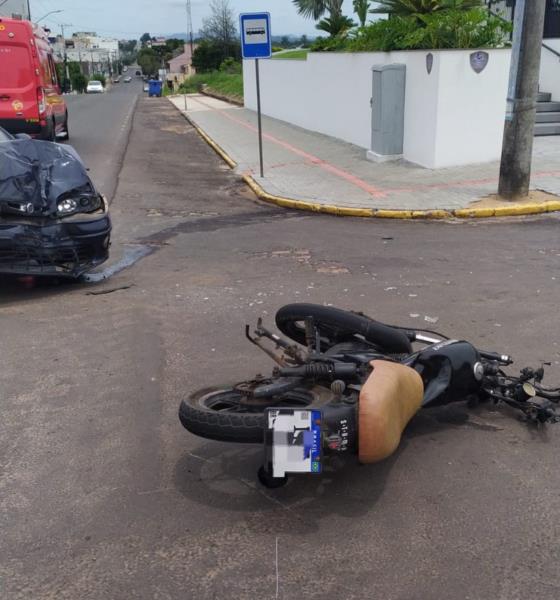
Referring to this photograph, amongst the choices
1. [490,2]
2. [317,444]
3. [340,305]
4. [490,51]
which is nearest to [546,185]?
[490,51]

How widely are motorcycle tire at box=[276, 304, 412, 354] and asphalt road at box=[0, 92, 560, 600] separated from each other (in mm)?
539

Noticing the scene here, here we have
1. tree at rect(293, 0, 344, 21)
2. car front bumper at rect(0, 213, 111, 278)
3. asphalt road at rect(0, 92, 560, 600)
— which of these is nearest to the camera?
asphalt road at rect(0, 92, 560, 600)

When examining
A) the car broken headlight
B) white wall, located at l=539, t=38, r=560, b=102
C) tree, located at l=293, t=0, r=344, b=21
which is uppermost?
tree, located at l=293, t=0, r=344, b=21

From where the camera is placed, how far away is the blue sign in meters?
12.5

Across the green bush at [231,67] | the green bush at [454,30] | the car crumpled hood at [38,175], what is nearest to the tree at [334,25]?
the green bush at [454,30]

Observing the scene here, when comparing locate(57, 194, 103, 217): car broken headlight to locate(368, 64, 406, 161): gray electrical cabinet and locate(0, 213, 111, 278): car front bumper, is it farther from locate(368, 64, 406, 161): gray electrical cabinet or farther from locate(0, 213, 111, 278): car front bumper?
locate(368, 64, 406, 161): gray electrical cabinet

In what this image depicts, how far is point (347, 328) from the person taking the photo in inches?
155

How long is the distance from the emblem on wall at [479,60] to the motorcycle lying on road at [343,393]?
30.5ft

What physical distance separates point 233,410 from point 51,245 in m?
3.67

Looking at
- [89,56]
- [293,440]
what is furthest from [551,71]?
[89,56]

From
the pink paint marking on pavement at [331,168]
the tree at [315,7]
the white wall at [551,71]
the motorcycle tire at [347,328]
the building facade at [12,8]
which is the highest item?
the building facade at [12,8]

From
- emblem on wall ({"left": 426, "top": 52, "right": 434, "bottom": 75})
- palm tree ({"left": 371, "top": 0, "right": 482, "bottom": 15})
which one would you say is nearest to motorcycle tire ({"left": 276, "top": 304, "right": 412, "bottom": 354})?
emblem on wall ({"left": 426, "top": 52, "right": 434, "bottom": 75})

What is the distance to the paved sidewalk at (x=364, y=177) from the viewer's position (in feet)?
35.4

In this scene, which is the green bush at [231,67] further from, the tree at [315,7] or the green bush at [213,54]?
the tree at [315,7]
